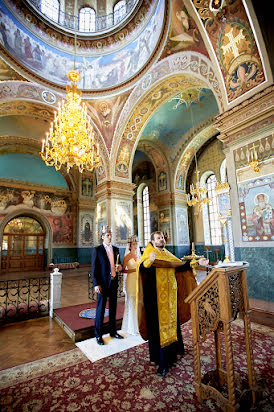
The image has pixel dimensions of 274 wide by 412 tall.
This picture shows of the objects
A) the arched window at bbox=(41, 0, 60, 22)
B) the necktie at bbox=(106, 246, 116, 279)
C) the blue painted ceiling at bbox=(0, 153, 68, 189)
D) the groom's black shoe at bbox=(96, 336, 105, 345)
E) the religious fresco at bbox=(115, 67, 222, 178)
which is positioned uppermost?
the arched window at bbox=(41, 0, 60, 22)

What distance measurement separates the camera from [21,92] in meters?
8.48

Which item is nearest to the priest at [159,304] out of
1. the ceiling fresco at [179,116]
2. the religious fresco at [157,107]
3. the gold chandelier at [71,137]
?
the gold chandelier at [71,137]

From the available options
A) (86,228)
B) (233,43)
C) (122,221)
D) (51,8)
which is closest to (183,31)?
(233,43)

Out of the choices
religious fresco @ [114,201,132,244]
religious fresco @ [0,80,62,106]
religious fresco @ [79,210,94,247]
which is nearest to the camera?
religious fresco @ [0,80,62,106]

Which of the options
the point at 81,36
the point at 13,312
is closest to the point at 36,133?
the point at 81,36

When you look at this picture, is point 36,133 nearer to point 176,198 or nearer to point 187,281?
point 176,198

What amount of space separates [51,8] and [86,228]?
12.4m

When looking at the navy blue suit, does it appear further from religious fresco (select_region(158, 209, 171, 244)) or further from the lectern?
religious fresco (select_region(158, 209, 171, 244))

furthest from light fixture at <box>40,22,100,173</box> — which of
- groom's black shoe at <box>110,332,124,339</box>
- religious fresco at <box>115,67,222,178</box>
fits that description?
groom's black shoe at <box>110,332,124,339</box>

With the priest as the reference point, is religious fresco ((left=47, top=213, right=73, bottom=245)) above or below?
above

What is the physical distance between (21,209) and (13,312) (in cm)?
955

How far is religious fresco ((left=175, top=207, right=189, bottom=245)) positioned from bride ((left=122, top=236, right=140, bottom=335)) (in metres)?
8.95

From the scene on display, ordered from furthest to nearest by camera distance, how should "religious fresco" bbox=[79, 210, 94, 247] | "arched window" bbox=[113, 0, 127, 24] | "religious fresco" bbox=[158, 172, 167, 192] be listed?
"religious fresco" bbox=[79, 210, 94, 247] → "religious fresco" bbox=[158, 172, 167, 192] → "arched window" bbox=[113, 0, 127, 24]

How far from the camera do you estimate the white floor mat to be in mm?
3137
